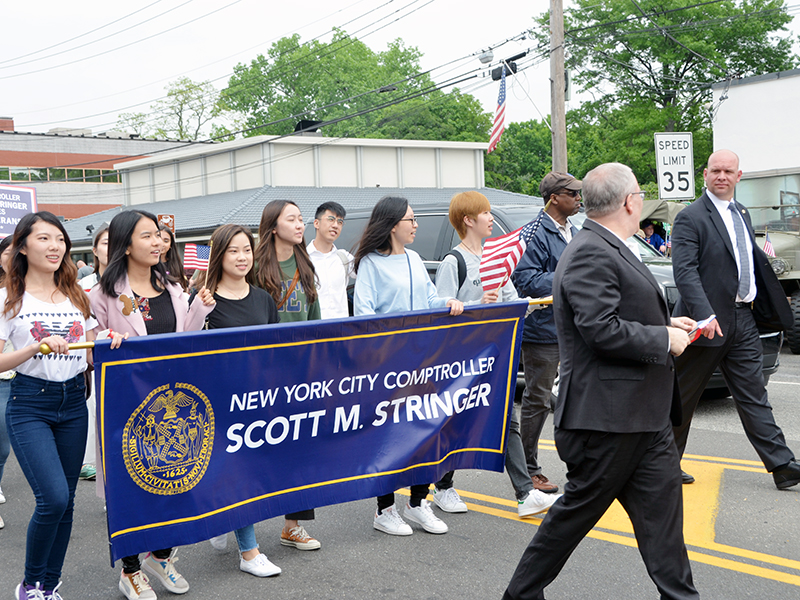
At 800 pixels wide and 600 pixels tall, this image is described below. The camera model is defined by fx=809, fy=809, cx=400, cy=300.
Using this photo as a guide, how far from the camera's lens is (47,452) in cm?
375

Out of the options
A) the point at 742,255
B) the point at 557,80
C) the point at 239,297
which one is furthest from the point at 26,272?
the point at 557,80

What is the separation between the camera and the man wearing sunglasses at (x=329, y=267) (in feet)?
18.7

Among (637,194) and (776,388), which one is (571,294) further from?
(776,388)

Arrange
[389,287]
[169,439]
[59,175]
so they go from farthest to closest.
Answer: [59,175] < [389,287] < [169,439]

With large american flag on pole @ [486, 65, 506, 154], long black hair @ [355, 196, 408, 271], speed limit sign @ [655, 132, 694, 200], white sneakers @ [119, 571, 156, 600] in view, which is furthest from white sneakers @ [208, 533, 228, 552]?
large american flag on pole @ [486, 65, 506, 154]

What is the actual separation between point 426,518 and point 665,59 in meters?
36.9

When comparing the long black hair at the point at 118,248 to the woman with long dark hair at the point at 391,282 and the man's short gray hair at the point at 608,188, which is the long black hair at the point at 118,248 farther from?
the man's short gray hair at the point at 608,188

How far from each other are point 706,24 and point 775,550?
36058 millimetres

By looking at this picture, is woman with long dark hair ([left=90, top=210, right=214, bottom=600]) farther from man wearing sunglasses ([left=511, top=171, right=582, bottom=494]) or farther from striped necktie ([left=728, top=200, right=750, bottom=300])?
striped necktie ([left=728, top=200, right=750, bottom=300])

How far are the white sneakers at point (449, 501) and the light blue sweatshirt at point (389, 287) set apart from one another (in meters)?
1.26

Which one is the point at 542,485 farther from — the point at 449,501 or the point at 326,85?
the point at 326,85

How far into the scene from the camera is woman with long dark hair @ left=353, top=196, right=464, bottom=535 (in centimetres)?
497

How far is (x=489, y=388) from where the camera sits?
16.2ft

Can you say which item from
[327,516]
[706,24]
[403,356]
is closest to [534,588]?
[403,356]
